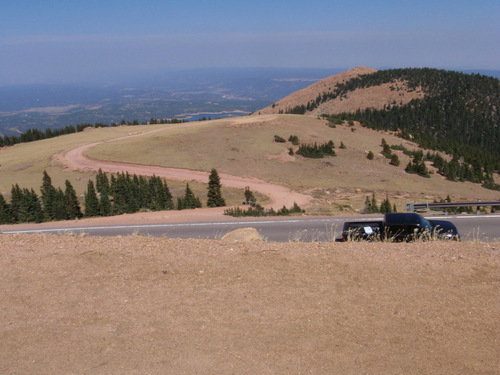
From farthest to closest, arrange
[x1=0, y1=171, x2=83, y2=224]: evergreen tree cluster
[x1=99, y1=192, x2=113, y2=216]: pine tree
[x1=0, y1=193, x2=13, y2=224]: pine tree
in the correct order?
[x1=99, y1=192, x2=113, y2=216]: pine tree, [x1=0, y1=171, x2=83, y2=224]: evergreen tree cluster, [x1=0, y1=193, x2=13, y2=224]: pine tree

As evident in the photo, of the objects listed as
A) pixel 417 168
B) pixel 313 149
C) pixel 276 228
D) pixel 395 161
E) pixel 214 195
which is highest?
pixel 313 149

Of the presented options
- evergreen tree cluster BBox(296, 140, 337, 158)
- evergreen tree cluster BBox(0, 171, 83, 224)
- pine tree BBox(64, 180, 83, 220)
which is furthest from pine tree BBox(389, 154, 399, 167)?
evergreen tree cluster BBox(0, 171, 83, 224)

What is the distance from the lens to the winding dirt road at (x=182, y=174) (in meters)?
28.7

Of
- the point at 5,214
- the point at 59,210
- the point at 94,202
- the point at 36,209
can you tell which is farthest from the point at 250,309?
the point at 5,214

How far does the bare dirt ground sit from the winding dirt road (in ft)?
58.9

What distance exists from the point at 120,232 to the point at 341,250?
11.4m

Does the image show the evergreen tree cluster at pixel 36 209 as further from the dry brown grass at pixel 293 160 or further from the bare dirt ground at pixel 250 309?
the bare dirt ground at pixel 250 309

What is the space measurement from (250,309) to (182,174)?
99.0ft

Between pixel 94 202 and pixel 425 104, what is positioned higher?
pixel 425 104

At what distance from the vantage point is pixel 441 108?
93.7 meters

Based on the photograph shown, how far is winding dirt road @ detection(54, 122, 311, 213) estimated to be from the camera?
2866 centimetres

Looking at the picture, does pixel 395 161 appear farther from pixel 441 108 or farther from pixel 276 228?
pixel 441 108

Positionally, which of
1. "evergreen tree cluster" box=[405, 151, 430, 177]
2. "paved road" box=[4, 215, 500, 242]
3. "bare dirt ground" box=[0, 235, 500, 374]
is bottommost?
"evergreen tree cluster" box=[405, 151, 430, 177]

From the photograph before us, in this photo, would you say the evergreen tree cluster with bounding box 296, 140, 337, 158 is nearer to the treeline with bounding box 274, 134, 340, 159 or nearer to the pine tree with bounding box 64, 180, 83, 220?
the treeline with bounding box 274, 134, 340, 159
